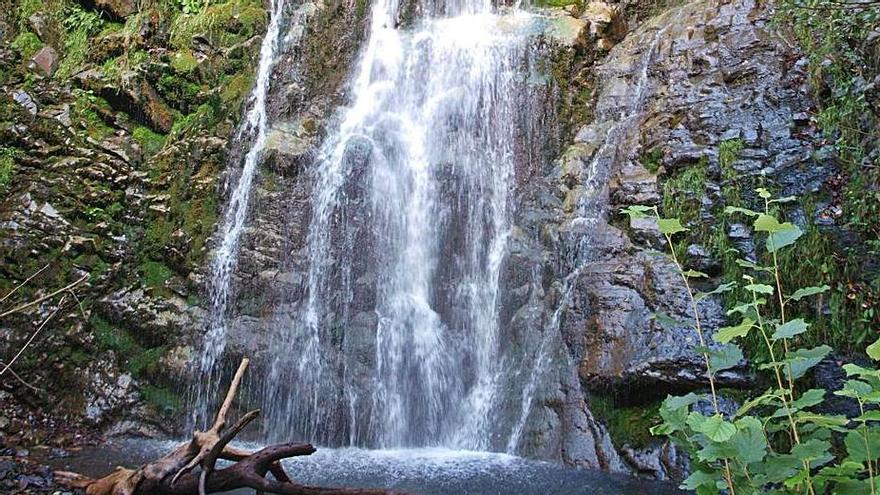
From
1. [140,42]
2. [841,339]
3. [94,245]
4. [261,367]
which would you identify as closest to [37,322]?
[94,245]

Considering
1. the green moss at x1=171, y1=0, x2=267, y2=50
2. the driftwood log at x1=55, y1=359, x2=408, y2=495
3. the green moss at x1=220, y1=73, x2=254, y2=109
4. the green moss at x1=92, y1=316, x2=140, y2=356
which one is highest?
the green moss at x1=171, y1=0, x2=267, y2=50

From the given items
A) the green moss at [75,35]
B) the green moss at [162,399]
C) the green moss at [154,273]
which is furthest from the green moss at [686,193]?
the green moss at [75,35]

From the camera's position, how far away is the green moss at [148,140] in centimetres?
842

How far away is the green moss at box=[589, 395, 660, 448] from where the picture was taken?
570 centimetres

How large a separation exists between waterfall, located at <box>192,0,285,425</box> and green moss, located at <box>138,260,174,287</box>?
22.6 inches

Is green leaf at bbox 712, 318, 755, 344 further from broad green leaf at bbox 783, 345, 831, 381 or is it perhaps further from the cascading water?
the cascading water

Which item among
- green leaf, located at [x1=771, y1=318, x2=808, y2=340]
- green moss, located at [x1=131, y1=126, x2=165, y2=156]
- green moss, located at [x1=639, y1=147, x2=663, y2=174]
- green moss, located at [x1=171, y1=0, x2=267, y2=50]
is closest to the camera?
green leaf, located at [x1=771, y1=318, x2=808, y2=340]

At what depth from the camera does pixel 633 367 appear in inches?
233

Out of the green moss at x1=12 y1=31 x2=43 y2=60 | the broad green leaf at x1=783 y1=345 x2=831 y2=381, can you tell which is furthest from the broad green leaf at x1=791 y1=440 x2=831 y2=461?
the green moss at x1=12 y1=31 x2=43 y2=60

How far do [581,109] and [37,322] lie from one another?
702cm

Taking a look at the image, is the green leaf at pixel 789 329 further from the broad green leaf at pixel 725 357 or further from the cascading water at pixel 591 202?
the cascading water at pixel 591 202

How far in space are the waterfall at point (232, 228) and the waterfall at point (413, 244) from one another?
28.9 inches

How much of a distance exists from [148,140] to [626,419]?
6.86 m

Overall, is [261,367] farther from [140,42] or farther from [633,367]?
[140,42]
